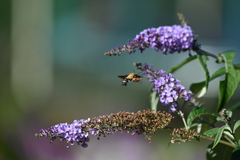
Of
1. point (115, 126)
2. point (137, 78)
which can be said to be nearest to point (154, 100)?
point (137, 78)

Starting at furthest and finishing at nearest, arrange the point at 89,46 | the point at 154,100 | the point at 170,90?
the point at 89,46, the point at 154,100, the point at 170,90

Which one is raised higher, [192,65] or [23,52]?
[23,52]

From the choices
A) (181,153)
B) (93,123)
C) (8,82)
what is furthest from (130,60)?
(93,123)

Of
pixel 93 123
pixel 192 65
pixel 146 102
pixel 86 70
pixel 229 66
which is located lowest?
pixel 93 123

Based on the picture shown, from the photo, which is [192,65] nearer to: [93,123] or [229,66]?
[229,66]

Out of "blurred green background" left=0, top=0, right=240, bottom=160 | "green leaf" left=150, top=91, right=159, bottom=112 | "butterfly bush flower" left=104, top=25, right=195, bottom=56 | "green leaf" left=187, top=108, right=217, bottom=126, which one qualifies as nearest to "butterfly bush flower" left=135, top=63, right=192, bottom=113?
"green leaf" left=187, top=108, right=217, bottom=126

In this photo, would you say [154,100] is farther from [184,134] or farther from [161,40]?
[184,134]
